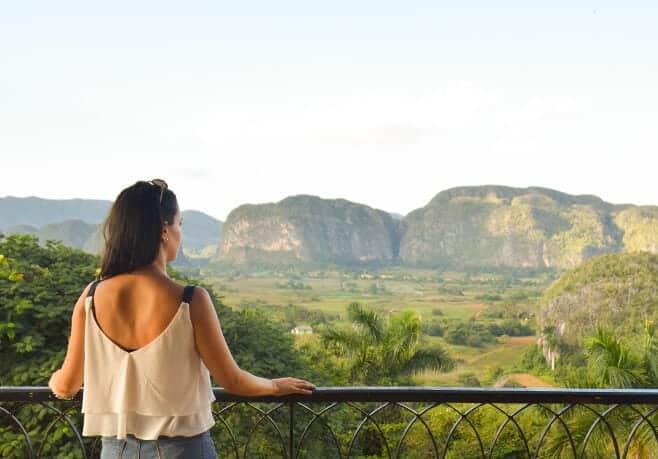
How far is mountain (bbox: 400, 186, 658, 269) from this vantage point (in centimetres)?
6781

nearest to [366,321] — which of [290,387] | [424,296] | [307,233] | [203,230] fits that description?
[290,387]

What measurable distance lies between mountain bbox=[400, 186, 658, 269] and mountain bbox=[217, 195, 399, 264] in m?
4.89

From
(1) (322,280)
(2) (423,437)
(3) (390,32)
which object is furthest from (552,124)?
(2) (423,437)

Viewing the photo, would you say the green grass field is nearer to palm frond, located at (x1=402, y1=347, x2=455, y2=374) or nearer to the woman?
palm frond, located at (x1=402, y1=347, x2=455, y2=374)

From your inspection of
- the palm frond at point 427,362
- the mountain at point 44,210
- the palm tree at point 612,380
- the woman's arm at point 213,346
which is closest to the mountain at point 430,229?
the mountain at point 44,210

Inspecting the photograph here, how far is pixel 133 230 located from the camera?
3.61 ft

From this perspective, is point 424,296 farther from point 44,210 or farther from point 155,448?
point 155,448

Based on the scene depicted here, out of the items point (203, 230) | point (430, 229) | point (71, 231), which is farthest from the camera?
point (430, 229)

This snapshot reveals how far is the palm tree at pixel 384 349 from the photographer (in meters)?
16.5

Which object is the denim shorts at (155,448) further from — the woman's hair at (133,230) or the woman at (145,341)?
the woman's hair at (133,230)

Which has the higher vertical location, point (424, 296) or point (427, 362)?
point (427, 362)

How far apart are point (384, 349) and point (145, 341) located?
1594 centimetres

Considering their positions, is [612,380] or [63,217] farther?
[63,217]

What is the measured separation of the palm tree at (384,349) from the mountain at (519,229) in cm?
5072
